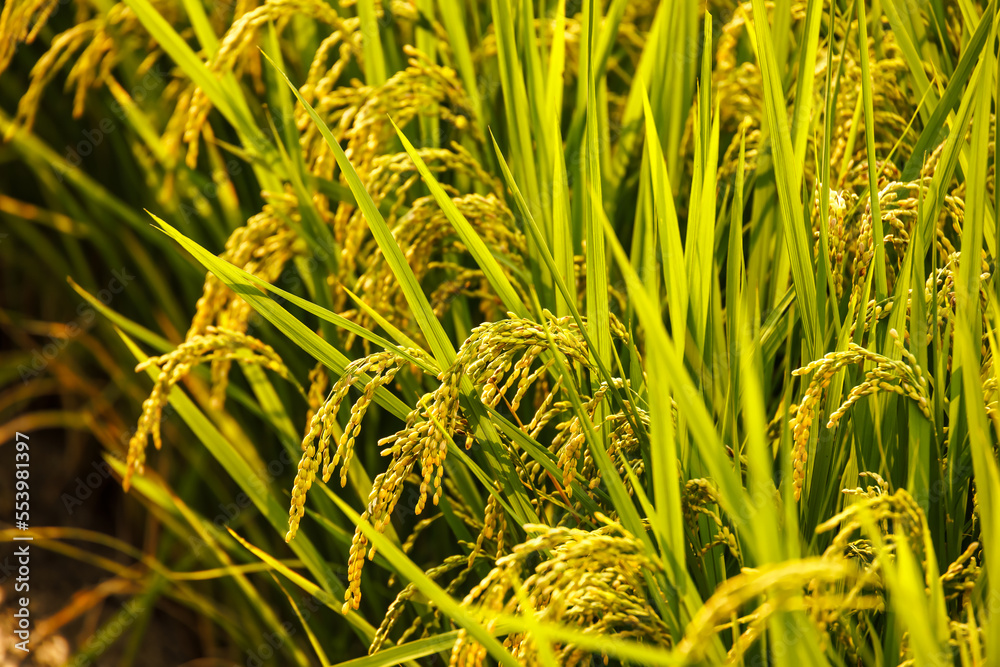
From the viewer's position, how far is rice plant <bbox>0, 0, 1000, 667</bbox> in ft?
2.60

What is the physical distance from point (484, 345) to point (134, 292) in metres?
1.59

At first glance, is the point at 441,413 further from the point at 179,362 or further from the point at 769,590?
the point at 179,362

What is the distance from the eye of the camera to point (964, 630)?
0.81 meters

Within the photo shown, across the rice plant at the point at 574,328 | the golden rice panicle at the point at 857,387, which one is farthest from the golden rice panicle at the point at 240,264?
the golden rice panicle at the point at 857,387

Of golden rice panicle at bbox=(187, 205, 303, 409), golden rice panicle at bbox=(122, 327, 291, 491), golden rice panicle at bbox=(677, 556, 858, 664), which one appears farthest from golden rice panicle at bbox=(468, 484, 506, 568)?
golden rice panicle at bbox=(187, 205, 303, 409)

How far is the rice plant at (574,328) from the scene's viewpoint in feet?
2.60

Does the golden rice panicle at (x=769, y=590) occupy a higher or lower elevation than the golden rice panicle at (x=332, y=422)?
lower

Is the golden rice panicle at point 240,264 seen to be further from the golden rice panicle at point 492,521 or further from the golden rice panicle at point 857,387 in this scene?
the golden rice panicle at point 857,387

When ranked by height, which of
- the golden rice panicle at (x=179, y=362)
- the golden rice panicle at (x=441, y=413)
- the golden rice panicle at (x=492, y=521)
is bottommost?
the golden rice panicle at (x=492, y=521)

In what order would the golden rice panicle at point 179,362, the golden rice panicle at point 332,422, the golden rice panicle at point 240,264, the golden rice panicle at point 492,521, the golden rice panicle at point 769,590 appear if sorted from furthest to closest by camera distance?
the golden rice panicle at point 240,264, the golden rice panicle at point 179,362, the golden rice panicle at point 492,521, the golden rice panicle at point 332,422, the golden rice panicle at point 769,590

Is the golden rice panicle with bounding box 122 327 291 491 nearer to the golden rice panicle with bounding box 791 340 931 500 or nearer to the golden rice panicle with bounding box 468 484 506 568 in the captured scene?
the golden rice panicle with bounding box 468 484 506 568

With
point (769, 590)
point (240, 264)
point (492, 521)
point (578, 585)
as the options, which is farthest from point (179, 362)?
point (769, 590)

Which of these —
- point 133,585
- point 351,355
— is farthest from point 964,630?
point 133,585

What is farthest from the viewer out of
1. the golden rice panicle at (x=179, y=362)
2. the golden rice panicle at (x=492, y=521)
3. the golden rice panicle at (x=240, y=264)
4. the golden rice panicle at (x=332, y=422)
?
the golden rice panicle at (x=240, y=264)
